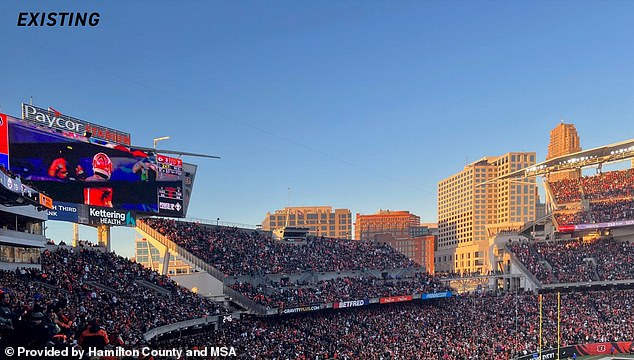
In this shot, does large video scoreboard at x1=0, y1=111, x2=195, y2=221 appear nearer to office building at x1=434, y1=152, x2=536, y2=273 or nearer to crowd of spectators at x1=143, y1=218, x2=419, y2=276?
crowd of spectators at x1=143, y1=218, x2=419, y2=276

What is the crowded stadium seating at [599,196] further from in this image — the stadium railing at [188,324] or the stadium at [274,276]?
the stadium railing at [188,324]

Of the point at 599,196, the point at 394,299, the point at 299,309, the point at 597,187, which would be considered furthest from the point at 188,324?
the point at 597,187

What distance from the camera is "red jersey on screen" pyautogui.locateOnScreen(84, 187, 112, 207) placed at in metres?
38.8

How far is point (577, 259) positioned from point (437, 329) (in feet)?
74.8

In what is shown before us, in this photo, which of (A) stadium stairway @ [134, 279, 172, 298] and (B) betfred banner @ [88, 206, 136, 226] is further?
(B) betfred banner @ [88, 206, 136, 226]

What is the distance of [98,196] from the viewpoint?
129 feet

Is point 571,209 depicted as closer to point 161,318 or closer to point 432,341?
point 432,341

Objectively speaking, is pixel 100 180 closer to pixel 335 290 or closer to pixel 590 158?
pixel 335 290

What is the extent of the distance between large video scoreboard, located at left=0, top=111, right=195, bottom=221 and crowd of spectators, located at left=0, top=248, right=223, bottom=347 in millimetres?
4079

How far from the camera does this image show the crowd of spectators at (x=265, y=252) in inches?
1850

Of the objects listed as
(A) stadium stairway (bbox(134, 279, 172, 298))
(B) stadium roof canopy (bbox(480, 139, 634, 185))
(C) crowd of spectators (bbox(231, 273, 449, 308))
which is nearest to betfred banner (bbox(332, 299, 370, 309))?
(C) crowd of spectators (bbox(231, 273, 449, 308))

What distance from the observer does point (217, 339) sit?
34.9 m

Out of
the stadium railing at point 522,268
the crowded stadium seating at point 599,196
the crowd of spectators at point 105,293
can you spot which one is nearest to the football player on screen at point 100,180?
the crowd of spectators at point 105,293

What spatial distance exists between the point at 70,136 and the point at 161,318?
1447 cm
